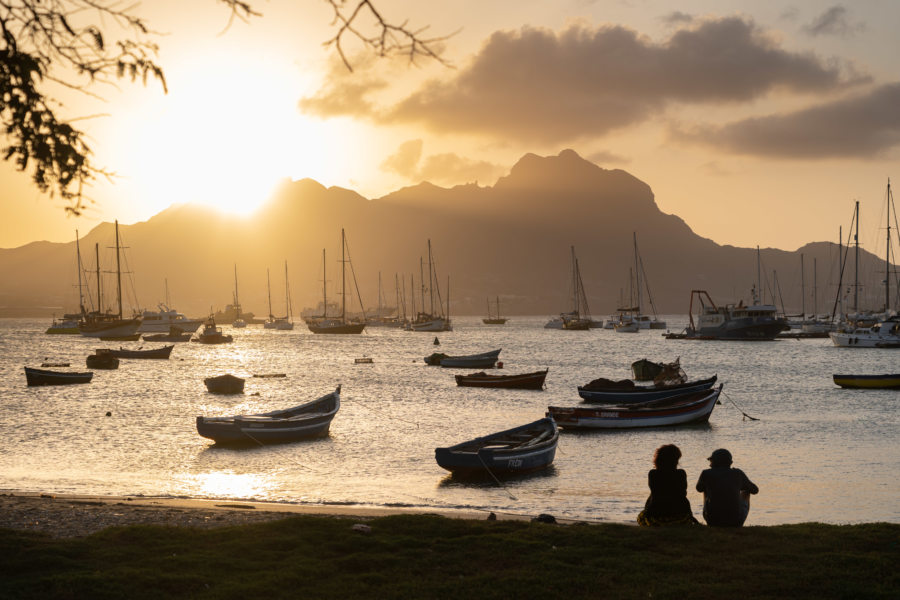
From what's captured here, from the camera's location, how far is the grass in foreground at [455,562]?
11633 millimetres

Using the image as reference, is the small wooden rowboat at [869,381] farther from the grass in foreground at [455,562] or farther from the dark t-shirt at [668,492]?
the dark t-shirt at [668,492]

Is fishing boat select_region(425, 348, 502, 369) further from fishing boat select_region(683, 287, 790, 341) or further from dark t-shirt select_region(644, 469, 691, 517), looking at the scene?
dark t-shirt select_region(644, 469, 691, 517)

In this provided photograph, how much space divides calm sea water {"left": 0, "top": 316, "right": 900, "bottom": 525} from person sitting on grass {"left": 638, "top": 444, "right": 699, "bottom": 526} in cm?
847

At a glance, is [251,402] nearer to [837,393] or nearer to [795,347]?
[837,393]

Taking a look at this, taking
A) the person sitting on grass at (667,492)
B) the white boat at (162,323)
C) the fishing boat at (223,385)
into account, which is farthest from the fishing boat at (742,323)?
the person sitting on grass at (667,492)

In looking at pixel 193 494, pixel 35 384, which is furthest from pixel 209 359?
pixel 193 494

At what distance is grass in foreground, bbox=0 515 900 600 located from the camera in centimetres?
1163

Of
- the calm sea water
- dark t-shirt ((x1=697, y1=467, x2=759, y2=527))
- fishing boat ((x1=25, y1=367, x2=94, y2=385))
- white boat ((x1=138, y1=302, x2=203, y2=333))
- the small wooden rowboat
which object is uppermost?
white boat ((x1=138, y1=302, x2=203, y2=333))

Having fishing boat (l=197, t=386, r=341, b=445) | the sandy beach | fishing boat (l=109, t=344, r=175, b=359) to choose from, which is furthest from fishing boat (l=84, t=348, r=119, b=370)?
the sandy beach

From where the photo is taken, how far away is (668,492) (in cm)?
1470

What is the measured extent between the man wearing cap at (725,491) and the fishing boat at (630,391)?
33232 mm

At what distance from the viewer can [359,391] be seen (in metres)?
68.1

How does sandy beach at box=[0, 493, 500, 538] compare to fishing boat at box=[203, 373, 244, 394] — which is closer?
sandy beach at box=[0, 493, 500, 538]

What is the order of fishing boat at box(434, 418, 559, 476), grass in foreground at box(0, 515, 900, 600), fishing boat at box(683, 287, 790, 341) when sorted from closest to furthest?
grass in foreground at box(0, 515, 900, 600), fishing boat at box(434, 418, 559, 476), fishing boat at box(683, 287, 790, 341)
